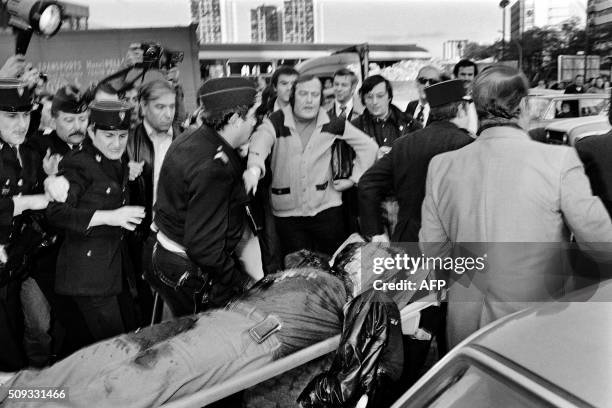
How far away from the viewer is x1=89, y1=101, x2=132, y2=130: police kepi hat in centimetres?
279

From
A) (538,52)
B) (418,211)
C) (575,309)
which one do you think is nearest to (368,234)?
(418,211)

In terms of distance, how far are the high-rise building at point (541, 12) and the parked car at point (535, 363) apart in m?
3.24

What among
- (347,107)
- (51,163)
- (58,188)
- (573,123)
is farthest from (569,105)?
(58,188)


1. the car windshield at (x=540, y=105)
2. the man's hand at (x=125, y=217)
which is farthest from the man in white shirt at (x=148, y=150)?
the car windshield at (x=540, y=105)

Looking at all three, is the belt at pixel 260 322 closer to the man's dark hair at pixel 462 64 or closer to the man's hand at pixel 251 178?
the man's hand at pixel 251 178

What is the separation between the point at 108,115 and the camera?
9.20 feet

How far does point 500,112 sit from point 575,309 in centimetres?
73

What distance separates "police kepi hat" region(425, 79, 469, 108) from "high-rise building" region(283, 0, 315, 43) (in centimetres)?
82

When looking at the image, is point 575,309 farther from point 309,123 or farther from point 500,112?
point 309,123

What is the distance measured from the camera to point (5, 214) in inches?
103

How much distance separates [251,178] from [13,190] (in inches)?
44.0

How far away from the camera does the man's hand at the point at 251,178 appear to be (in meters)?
2.86

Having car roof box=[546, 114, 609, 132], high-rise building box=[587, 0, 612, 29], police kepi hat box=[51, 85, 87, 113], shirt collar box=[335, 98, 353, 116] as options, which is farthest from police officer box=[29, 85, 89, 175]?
car roof box=[546, 114, 609, 132]

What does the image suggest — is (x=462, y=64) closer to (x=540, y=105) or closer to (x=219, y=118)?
(x=219, y=118)
